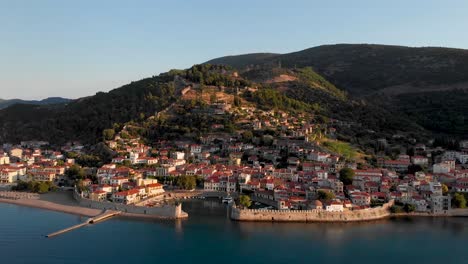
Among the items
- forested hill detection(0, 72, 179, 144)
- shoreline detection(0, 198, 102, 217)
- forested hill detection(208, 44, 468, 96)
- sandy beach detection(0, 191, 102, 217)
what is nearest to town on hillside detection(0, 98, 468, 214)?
sandy beach detection(0, 191, 102, 217)

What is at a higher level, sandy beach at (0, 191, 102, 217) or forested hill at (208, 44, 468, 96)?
forested hill at (208, 44, 468, 96)

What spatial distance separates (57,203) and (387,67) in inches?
3590

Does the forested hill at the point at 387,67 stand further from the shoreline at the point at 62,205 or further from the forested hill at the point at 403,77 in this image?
the shoreline at the point at 62,205

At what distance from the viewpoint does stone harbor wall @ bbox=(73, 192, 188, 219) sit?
2803 centimetres

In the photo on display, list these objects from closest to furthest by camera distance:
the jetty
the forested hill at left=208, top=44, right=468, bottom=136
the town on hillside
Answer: the jetty
the town on hillside
the forested hill at left=208, top=44, right=468, bottom=136

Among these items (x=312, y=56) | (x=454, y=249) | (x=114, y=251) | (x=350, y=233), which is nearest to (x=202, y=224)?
(x=114, y=251)

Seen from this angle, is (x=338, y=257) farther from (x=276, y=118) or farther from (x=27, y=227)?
(x=276, y=118)

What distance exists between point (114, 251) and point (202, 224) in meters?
5.50

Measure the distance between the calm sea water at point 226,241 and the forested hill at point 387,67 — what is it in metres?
69.4

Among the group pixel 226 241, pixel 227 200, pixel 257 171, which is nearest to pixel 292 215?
pixel 226 241

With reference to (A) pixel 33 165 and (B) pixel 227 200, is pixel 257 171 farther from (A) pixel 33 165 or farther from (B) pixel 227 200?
(A) pixel 33 165

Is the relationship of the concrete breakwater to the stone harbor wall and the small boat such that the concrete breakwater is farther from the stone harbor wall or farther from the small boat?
the small boat

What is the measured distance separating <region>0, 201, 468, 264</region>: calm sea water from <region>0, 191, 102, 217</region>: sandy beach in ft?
3.17

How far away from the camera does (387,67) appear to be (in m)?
109
